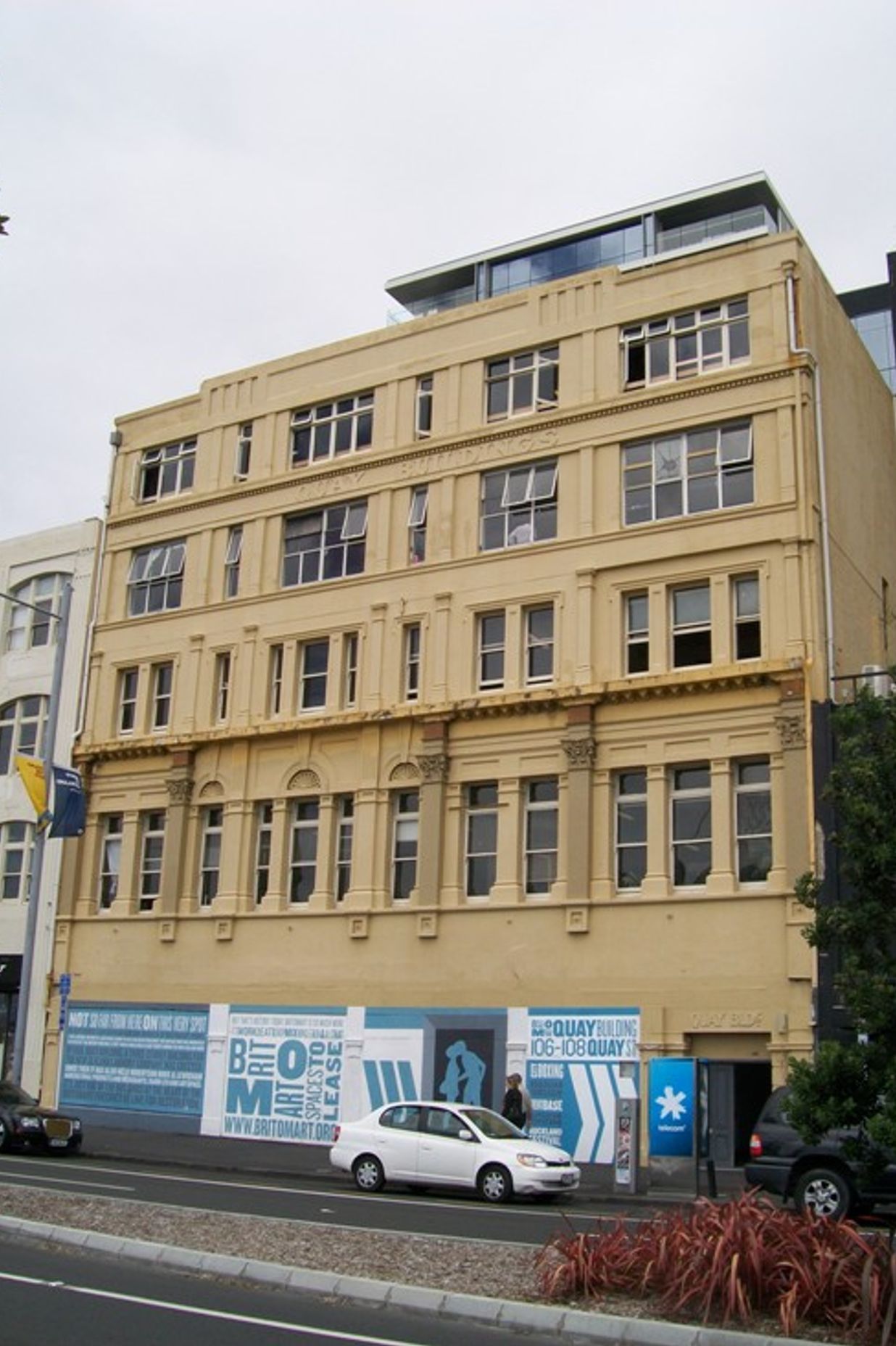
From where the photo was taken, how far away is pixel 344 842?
32688 mm

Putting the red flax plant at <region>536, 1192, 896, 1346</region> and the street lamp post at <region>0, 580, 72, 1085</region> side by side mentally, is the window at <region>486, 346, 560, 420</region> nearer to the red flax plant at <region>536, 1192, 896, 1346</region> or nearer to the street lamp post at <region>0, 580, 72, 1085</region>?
the street lamp post at <region>0, 580, 72, 1085</region>

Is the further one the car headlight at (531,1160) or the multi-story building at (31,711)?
the multi-story building at (31,711)

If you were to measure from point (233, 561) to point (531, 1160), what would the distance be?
2017cm

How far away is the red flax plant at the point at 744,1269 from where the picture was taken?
9.45m

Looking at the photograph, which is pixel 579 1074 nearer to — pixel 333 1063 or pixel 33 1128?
pixel 333 1063

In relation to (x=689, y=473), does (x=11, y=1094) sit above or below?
below

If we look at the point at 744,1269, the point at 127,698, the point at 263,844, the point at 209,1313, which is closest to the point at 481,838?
the point at 263,844

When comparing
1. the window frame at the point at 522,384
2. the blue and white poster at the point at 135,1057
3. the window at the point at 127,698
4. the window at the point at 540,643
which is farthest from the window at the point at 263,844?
the window frame at the point at 522,384

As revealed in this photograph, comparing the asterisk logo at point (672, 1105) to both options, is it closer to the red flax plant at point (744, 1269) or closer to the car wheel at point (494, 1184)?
the car wheel at point (494, 1184)

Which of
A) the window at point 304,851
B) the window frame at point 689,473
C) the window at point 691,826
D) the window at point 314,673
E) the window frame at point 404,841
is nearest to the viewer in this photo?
the window at point 691,826

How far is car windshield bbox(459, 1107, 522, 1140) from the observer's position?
20.8 meters

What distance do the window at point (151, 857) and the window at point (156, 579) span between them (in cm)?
542

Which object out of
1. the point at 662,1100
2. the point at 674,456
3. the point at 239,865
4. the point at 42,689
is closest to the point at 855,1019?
the point at 662,1100

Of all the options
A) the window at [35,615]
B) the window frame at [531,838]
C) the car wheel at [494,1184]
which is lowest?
the car wheel at [494,1184]
